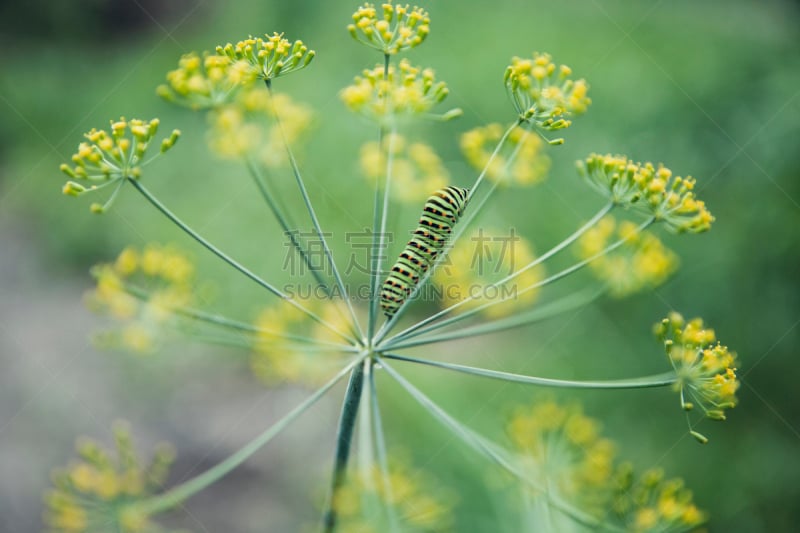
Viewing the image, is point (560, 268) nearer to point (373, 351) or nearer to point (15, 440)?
point (373, 351)

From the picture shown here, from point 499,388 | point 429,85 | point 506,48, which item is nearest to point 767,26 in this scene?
point 506,48

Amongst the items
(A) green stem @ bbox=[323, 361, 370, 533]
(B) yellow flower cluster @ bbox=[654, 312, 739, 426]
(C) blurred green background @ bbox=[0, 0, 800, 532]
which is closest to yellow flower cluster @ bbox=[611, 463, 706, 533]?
(B) yellow flower cluster @ bbox=[654, 312, 739, 426]

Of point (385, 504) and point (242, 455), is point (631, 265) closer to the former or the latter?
point (385, 504)

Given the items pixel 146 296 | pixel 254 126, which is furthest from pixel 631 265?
pixel 146 296

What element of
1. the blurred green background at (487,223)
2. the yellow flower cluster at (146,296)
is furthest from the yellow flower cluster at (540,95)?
the blurred green background at (487,223)

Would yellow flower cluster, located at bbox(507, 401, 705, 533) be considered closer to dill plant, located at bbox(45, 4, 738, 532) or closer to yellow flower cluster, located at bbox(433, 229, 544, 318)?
dill plant, located at bbox(45, 4, 738, 532)

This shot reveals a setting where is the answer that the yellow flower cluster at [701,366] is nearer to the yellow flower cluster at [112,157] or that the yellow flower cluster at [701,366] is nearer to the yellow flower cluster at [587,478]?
the yellow flower cluster at [587,478]
